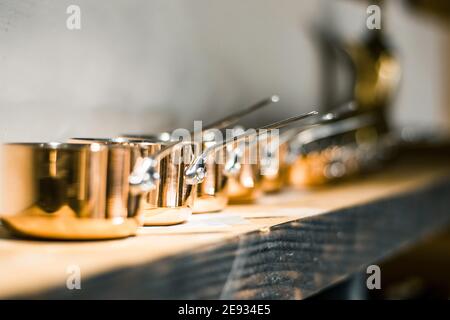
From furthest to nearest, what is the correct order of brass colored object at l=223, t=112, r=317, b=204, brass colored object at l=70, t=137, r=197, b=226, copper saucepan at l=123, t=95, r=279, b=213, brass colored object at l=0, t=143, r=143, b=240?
brass colored object at l=223, t=112, r=317, b=204 < copper saucepan at l=123, t=95, r=279, b=213 < brass colored object at l=70, t=137, r=197, b=226 < brass colored object at l=0, t=143, r=143, b=240

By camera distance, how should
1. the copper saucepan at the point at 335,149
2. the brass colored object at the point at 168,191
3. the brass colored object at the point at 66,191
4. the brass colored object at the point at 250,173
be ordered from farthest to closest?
the copper saucepan at the point at 335,149 < the brass colored object at the point at 250,173 < the brass colored object at the point at 168,191 < the brass colored object at the point at 66,191

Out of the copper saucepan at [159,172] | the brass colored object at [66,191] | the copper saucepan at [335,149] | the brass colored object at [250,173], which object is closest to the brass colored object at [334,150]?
the copper saucepan at [335,149]

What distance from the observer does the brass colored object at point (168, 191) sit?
3.00 ft

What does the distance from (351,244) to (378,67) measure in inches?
52.3

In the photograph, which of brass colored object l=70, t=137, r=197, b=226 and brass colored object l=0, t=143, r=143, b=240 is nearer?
brass colored object l=0, t=143, r=143, b=240

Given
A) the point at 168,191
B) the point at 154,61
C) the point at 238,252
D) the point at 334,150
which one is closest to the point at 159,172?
the point at 168,191

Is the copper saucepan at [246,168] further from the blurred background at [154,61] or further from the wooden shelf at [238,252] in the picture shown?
the blurred background at [154,61]

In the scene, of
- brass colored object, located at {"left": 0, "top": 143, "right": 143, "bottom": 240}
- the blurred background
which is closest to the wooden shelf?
brass colored object, located at {"left": 0, "top": 143, "right": 143, "bottom": 240}

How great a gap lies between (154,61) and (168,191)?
641 mm

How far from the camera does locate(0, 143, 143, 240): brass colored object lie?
768 mm

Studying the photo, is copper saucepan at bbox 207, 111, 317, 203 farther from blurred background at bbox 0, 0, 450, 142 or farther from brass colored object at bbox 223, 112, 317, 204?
blurred background at bbox 0, 0, 450, 142

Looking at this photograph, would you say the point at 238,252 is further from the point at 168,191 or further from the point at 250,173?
the point at 250,173

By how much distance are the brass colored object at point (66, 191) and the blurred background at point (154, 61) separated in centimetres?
27

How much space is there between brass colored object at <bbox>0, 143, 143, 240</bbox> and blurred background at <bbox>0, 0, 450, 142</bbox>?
0.88 ft
